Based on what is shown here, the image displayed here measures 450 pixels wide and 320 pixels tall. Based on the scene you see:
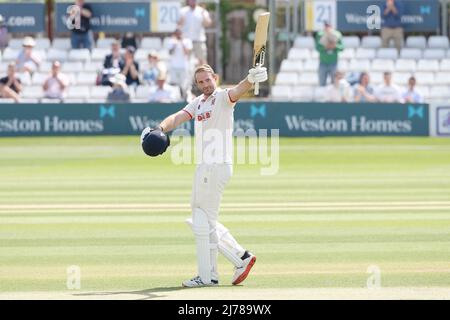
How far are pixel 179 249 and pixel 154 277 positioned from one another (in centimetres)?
163

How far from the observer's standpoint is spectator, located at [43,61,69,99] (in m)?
27.5

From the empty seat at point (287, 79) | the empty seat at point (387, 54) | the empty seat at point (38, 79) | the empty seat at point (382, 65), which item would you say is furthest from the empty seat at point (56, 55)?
the empty seat at point (387, 54)

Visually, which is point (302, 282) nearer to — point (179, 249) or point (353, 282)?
point (353, 282)

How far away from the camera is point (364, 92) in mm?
26656

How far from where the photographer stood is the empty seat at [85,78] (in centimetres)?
2967

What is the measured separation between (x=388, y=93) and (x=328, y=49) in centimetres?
185

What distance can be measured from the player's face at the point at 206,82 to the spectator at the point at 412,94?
17.7 metres

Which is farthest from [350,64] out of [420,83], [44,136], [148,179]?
[148,179]

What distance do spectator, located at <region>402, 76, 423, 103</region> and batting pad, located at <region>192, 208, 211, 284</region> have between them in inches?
701

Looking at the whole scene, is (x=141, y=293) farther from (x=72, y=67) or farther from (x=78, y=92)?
(x=72, y=67)

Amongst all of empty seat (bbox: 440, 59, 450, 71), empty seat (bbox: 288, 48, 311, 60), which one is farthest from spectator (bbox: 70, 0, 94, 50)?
empty seat (bbox: 440, 59, 450, 71)

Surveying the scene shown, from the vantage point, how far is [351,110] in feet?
86.9

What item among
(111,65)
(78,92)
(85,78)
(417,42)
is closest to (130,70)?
(111,65)

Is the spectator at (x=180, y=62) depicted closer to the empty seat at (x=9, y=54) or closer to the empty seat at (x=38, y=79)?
the empty seat at (x=38, y=79)
